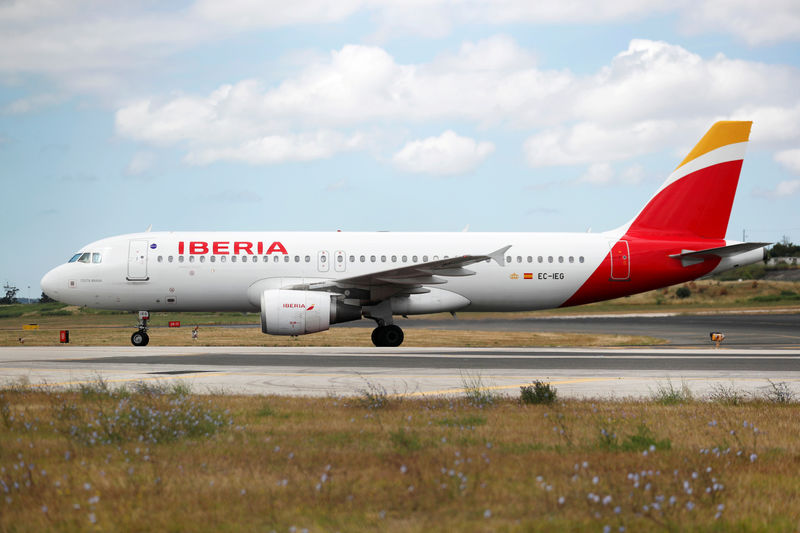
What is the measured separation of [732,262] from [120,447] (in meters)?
24.6

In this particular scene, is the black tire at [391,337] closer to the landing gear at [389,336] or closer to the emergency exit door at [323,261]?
the landing gear at [389,336]

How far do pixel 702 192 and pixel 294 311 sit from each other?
50.9 ft

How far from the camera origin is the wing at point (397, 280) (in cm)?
2386

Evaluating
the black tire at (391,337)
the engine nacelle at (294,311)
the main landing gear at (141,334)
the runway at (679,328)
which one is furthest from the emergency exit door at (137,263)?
the runway at (679,328)

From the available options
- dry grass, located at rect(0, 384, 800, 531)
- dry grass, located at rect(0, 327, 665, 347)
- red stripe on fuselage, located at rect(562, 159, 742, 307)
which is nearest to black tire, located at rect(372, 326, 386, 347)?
dry grass, located at rect(0, 327, 665, 347)

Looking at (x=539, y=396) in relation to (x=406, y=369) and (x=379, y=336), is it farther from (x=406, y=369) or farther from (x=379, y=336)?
(x=379, y=336)

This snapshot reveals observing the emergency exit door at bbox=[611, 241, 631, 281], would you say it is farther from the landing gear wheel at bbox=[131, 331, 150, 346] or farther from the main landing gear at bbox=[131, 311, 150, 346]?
the landing gear wheel at bbox=[131, 331, 150, 346]

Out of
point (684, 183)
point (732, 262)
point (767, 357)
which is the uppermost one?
point (684, 183)

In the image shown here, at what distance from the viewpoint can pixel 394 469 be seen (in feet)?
21.7

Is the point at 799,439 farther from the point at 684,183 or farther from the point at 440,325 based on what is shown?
the point at 440,325

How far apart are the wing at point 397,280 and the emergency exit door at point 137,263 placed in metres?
5.16

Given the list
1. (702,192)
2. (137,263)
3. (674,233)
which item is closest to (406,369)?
(137,263)

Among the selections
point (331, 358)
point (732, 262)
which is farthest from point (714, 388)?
point (732, 262)

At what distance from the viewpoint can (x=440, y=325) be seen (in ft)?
144
